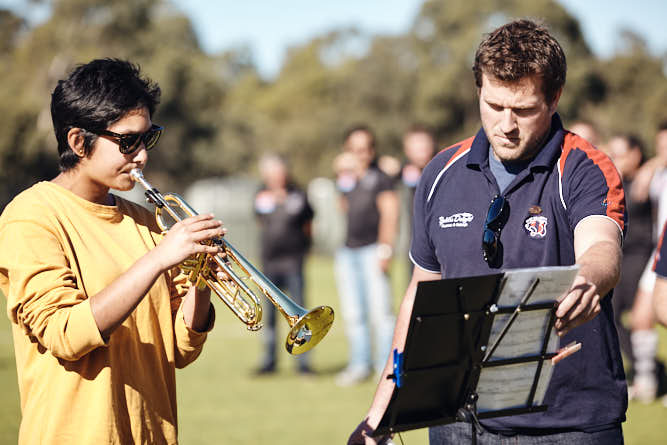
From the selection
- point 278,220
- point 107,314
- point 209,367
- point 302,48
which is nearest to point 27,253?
point 107,314

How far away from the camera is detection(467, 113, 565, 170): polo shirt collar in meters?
2.81

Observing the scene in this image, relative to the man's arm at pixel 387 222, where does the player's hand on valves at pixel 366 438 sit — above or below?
below

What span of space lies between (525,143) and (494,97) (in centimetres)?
22

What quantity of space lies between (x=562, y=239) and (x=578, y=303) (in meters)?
0.53

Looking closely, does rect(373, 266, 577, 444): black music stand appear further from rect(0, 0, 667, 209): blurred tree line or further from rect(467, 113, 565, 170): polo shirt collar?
rect(0, 0, 667, 209): blurred tree line

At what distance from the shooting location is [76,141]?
9.34ft

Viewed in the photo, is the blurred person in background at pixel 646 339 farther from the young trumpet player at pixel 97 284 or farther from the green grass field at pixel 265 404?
the young trumpet player at pixel 97 284

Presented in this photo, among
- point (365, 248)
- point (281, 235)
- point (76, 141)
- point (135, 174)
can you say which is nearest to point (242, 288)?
point (135, 174)

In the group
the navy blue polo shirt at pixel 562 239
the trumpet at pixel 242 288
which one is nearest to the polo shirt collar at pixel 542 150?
the navy blue polo shirt at pixel 562 239

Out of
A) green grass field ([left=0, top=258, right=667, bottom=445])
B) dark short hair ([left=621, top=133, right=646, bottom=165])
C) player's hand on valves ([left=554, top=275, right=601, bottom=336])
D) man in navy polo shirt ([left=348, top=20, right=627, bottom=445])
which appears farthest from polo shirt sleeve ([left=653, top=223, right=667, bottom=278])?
dark short hair ([left=621, top=133, right=646, bottom=165])

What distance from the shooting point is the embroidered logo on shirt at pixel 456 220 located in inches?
116

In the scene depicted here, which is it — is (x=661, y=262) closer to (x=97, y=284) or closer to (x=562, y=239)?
(x=562, y=239)

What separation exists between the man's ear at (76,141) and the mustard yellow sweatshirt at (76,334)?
166mm

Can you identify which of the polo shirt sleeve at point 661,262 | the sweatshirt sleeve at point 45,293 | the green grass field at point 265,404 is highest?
the sweatshirt sleeve at point 45,293
